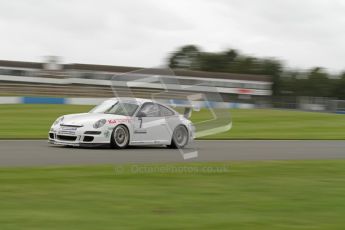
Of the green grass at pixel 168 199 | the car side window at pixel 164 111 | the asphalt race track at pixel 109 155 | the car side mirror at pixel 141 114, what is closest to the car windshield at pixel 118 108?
the car side mirror at pixel 141 114

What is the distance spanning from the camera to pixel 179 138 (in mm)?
15352

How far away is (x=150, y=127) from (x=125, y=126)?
2.79ft

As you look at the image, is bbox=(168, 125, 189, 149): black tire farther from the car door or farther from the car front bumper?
the car front bumper

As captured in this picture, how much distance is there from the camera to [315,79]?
113125mm

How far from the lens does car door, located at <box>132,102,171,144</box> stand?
14.4 meters

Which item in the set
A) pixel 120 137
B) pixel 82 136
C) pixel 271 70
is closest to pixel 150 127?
pixel 120 137

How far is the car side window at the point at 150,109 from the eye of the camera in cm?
1462

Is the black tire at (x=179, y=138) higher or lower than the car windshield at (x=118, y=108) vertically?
lower

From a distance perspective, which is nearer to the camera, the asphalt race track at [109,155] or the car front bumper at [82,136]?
the asphalt race track at [109,155]

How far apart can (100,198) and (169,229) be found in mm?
1627

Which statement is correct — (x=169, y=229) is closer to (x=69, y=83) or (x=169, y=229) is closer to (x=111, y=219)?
(x=111, y=219)

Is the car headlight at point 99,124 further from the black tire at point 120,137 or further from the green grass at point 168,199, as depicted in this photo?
the green grass at point 168,199

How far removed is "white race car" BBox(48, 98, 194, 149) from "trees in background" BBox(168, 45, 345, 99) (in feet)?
327

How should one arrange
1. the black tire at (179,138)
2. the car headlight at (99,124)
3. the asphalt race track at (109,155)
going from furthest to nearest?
the black tire at (179,138) → the car headlight at (99,124) → the asphalt race track at (109,155)
